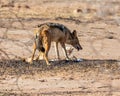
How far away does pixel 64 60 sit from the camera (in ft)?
55.9

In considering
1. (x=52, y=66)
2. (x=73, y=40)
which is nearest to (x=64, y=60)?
(x=52, y=66)

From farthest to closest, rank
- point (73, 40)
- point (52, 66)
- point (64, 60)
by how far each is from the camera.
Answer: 1. point (73, 40)
2. point (64, 60)
3. point (52, 66)

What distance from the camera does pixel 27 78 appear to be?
14.7 meters

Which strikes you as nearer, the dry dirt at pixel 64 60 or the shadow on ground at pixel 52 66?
the dry dirt at pixel 64 60

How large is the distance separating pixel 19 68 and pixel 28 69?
20cm

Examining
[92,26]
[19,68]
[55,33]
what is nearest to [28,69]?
Answer: [19,68]

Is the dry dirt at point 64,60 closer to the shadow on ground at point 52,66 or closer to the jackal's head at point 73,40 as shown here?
the shadow on ground at point 52,66

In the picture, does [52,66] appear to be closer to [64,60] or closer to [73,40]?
[64,60]

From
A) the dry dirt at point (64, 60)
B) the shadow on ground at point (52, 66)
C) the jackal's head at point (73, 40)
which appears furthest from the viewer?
the jackal's head at point (73, 40)

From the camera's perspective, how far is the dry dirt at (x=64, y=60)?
13773 mm

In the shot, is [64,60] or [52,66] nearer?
[52,66]

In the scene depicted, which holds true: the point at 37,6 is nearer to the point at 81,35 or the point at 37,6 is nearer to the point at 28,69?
the point at 81,35

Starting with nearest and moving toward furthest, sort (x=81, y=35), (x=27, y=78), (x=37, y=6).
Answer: (x=27, y=78) < (x=81, y=35) < (x=37, y=6)

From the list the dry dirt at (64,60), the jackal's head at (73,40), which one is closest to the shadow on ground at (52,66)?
the dry dirt at (64,60)
